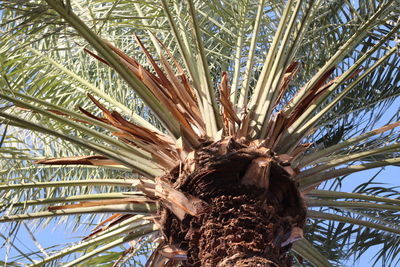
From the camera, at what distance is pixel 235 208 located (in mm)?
3264

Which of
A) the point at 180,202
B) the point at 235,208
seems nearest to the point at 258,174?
the point at 235,208

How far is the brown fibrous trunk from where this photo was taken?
3.18 metres

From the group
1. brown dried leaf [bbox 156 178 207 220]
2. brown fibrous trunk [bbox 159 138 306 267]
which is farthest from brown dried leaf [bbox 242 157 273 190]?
brown dried leaf [bbox 156 178 207 220]

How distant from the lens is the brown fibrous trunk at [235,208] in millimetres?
3178


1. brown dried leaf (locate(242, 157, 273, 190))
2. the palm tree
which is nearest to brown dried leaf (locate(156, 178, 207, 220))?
the palm tree

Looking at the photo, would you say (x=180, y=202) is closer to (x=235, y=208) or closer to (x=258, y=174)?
(x=235, y=208)

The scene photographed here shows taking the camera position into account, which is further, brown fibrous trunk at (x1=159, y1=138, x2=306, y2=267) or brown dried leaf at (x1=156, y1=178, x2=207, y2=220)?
brown dried leaf at (x1=156, y1=178, x2=207, y2=220)

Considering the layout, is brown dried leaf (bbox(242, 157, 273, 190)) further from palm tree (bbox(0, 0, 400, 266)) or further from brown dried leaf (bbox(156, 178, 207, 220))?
brown dried leaf (bbox(156, 178, 207, 220))

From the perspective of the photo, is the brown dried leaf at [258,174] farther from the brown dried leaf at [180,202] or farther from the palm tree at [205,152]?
the brown dried leaf at [180,202]

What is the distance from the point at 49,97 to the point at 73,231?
1.17m

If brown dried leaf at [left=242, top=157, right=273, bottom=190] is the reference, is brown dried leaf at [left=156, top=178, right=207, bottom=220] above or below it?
below

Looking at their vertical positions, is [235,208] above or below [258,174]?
below

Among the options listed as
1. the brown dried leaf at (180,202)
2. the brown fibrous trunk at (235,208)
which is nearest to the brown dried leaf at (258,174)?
the brown fibrous trunk at (235,208)

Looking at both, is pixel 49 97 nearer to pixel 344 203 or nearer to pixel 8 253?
pixel 8 253
